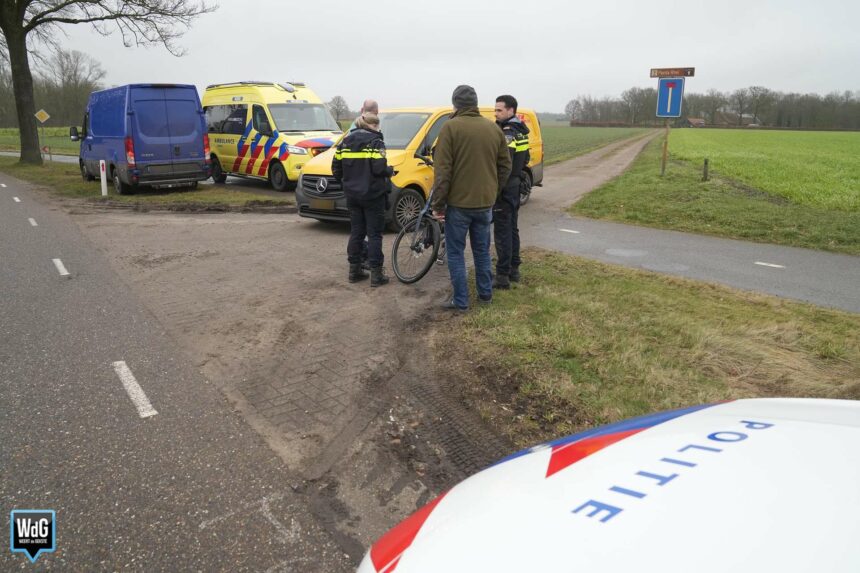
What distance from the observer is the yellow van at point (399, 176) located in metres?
9.67

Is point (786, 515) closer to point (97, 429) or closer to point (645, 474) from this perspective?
point (645, 474)

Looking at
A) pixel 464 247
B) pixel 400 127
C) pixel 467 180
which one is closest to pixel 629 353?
pixel 464 247

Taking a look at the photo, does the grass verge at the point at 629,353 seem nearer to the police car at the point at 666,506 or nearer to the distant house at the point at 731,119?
the police car at the point at 666,506

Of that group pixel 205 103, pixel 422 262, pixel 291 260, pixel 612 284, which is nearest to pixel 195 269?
pixel 291 260

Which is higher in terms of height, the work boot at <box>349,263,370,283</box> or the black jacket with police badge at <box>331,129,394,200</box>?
the black jacket with police badge at <box>331,129,394,200</box>

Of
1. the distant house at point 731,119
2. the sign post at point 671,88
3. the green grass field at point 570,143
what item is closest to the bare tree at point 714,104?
the distant house at point 731,119

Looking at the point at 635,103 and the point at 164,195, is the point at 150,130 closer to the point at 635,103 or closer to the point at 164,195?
the point at 164,195

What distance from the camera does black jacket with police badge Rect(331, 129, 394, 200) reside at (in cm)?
667

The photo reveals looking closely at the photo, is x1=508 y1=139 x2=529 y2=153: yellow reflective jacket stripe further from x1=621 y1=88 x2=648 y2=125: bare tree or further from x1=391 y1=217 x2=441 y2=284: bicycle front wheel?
x1=621 y1=88 x2=648 y2=125: bare tree

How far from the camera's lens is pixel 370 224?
22.6 ft

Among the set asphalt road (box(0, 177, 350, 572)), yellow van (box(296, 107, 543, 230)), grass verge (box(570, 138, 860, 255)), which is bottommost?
asphalt road (box(0, 177, 350, 572))

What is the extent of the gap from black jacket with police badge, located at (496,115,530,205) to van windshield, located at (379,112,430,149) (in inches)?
142

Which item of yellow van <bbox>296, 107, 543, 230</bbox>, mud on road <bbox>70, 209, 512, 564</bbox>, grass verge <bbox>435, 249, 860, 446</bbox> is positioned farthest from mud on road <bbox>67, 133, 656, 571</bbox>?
yellow van <bbox>296, 107, 543, 230</bbox>

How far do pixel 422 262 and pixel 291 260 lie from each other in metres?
2.19
